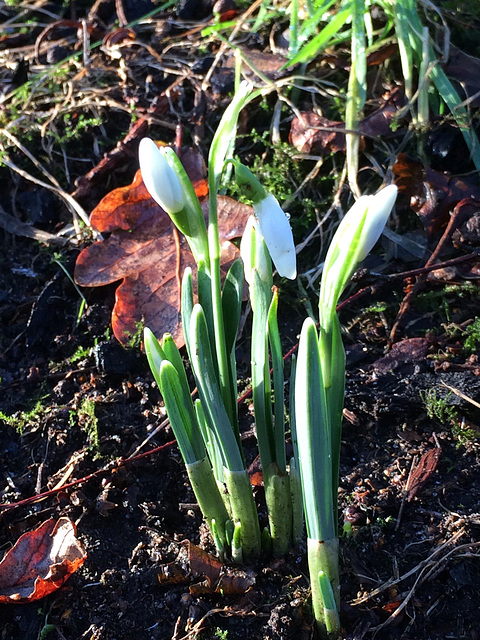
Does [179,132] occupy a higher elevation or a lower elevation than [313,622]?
higher

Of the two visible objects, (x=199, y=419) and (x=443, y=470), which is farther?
(x=443, y=470)

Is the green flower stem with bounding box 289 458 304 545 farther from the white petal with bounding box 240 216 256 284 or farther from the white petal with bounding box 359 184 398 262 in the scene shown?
the white petal with bounding box 359 184 398 262

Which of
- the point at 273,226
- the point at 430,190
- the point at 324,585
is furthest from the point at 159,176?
the point at 430,190

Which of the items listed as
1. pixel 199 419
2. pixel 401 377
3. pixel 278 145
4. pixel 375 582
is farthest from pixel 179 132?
pixel 375 582

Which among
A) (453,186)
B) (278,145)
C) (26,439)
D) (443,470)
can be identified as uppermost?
(278,145)

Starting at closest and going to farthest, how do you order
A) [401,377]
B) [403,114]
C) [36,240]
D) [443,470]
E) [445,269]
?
[443,470], [401,377], [445,269], [403,114], [36,240]

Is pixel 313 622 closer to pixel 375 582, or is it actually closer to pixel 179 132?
pixel 375 582

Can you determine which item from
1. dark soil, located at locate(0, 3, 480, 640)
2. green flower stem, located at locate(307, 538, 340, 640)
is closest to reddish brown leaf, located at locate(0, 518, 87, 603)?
dark soil, located at locate(0, 3, 480, 640)
